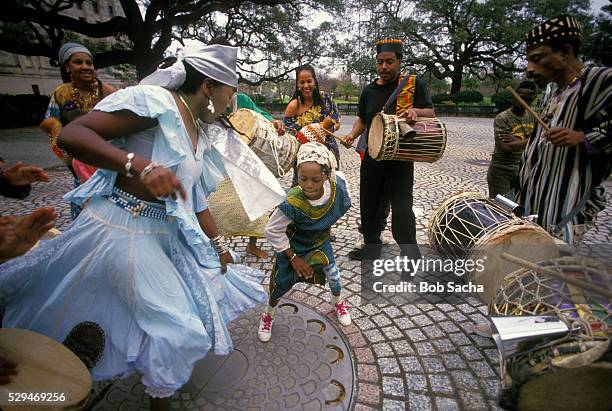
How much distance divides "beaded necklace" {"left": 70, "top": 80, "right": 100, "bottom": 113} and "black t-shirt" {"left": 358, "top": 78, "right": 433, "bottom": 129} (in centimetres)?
293

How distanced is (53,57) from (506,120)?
1566 cm

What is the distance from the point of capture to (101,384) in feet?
7.06

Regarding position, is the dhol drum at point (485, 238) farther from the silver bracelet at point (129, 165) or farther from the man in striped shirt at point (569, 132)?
the silver bracelet at point (129, 165)

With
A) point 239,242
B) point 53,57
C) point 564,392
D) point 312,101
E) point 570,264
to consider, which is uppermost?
point 53,57

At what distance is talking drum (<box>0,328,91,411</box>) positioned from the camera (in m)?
1.23

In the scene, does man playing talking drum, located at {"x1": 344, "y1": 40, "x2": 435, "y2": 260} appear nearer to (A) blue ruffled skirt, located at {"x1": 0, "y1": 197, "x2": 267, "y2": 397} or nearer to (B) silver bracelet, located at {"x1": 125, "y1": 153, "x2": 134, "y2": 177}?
(A) blue ruffled skirt, located at {"x1": 0, "y1": 197, "x2": 267, "y2": 397}

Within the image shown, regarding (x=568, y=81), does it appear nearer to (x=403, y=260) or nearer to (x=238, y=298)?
(x=403, y=260)

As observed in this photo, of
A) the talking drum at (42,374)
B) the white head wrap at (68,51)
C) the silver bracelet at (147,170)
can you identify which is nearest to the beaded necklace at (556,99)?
the silver bracelet at (147,170)

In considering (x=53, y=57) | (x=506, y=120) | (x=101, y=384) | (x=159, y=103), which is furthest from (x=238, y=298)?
(x=53, y=57)

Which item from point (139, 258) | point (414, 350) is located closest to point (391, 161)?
point (414, 350)

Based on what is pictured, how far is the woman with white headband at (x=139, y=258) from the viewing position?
163cm

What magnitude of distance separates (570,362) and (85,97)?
4539 millimetres
